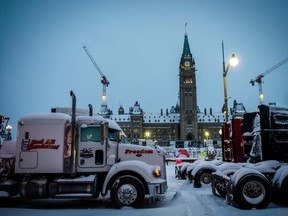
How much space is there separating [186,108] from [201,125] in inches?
592

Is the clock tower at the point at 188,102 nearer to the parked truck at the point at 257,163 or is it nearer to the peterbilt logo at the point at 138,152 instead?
the parked truck at the point at 257,163

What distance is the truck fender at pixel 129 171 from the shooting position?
8422 mm

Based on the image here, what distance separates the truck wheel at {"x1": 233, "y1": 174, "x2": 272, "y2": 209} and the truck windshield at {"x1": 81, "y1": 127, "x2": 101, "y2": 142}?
4.71 m

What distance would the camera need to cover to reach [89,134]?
923 cm

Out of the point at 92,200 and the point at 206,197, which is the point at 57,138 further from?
the point at 206,197

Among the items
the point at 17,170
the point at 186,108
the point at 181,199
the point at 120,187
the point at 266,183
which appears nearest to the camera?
the point at 266,183

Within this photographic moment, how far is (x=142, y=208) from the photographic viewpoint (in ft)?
27.5

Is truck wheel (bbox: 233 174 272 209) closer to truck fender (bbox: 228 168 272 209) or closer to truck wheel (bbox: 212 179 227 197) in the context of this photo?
truck fender (bbox: 228 168 272 209)

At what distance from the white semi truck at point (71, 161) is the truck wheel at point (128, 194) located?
7 centimetres

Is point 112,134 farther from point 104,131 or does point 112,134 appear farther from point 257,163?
point 257,163

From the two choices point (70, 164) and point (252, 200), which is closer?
point (252, 200)

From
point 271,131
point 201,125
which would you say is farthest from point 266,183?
point 201,125

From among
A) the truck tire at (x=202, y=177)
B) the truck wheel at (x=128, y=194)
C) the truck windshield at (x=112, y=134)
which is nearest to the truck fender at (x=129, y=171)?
the truck wheel at (x=128, y=194)

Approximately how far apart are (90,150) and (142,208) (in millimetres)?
→ 2570
